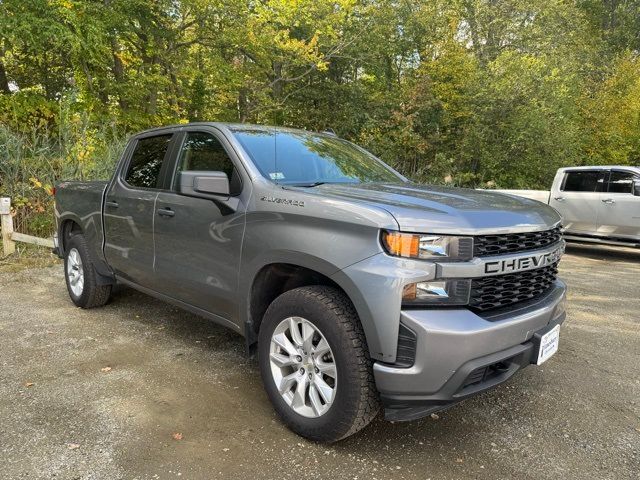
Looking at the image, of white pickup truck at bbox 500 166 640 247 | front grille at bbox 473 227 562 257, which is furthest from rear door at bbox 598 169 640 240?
front grille at bbox 473 227 562 257

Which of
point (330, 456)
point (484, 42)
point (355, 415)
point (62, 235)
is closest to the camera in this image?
point (355, 415)

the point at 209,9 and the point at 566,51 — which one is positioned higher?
the point at 566,51

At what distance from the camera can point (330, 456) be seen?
2498 mm

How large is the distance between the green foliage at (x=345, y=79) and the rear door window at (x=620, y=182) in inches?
298

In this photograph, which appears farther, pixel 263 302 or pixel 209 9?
pixel 209 9

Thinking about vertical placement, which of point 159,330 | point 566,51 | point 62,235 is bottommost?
point 159,330

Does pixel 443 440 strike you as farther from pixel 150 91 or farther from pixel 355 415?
pixel 150 91

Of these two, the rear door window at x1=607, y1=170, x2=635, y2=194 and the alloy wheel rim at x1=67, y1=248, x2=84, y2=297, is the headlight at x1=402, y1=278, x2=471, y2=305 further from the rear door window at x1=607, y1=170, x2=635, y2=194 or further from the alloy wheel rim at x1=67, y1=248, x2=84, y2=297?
the rear door window at x1=607, y1=170, x2=635, y2=194

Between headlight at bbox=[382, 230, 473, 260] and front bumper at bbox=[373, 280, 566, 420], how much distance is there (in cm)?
26

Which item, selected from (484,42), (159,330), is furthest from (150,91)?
(484,42)

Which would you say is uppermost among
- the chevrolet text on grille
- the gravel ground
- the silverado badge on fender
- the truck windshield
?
the truck windshield

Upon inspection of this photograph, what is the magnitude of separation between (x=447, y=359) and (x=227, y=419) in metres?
1.43

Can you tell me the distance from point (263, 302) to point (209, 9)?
526 inches

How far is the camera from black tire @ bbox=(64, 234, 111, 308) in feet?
15.2
